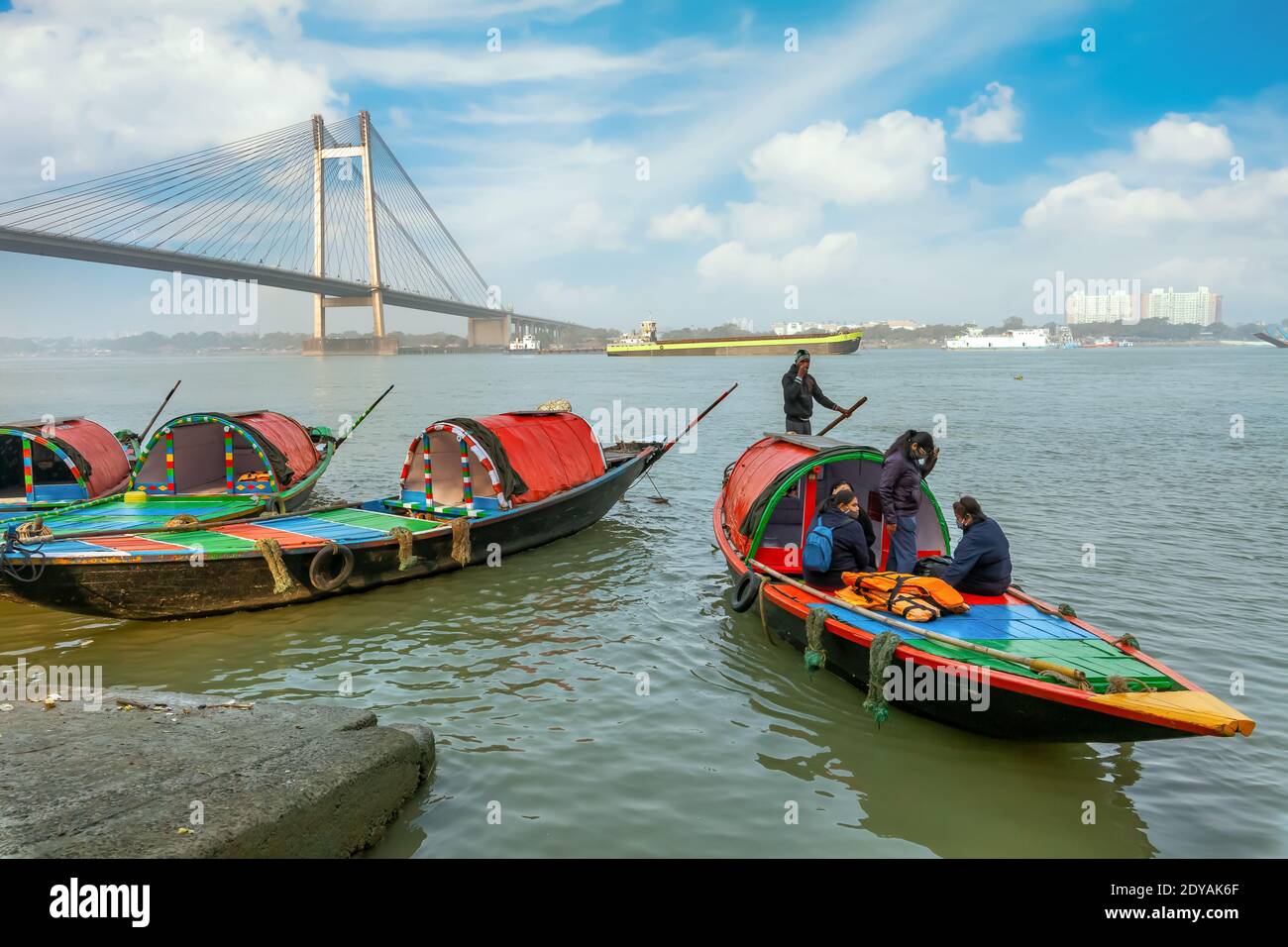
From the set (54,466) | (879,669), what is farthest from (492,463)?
(54,466)

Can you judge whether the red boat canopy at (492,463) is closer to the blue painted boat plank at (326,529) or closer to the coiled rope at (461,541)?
the coiled rope at (461,541)

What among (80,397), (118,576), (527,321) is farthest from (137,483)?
(527,321)

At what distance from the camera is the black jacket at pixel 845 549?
8344mm

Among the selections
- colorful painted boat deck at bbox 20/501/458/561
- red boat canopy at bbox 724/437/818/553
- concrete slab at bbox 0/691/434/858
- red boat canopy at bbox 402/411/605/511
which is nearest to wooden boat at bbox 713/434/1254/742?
red boat canopy at bbox 724/437/818/553

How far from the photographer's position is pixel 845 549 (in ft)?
27.5

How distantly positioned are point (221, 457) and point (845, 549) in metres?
12.0

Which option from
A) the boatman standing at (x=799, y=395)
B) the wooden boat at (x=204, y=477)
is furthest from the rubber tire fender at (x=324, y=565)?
the boatman standing at (x=799, y=395)

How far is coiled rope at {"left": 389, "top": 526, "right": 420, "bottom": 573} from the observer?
10.8 meters

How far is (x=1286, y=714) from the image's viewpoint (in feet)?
24.0

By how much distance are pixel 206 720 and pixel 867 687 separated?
4.98 metres

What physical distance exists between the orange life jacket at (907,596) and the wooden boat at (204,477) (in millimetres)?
8455

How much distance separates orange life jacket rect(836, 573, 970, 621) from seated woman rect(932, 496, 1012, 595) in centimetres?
20

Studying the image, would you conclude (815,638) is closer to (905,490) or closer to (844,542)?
(844,542)

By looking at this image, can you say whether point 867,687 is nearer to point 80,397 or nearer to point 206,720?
point 206,720
